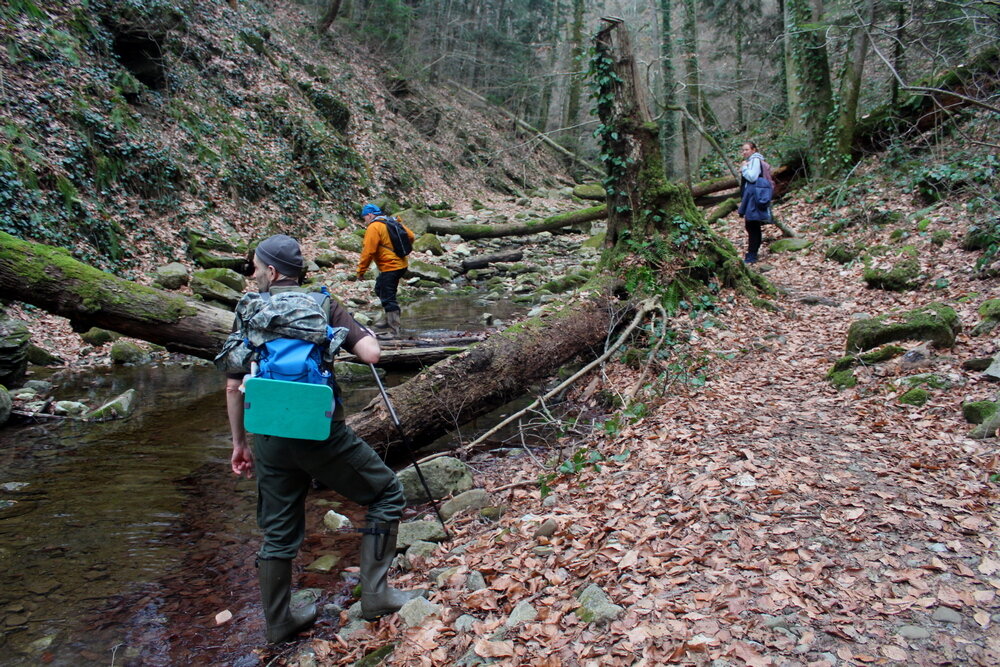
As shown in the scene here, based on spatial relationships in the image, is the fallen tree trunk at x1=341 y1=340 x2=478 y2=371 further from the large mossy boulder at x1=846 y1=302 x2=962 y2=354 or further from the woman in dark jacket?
the woman in dark jacket

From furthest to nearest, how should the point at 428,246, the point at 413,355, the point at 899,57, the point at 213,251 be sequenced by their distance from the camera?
the point at 428,246 → the point at 213,251 → the point at 899,57 → the point at 413,355

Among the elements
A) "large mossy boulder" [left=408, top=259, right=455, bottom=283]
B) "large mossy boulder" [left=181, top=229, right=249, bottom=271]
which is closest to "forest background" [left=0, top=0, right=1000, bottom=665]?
"large mossy boulder" [left=181, top=229, right=249, bottom=271]

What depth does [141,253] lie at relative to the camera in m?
10.8

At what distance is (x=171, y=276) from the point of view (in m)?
10.2

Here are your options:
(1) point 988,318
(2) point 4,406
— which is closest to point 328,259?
(2) point 4,406

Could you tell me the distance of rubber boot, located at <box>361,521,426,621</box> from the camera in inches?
129

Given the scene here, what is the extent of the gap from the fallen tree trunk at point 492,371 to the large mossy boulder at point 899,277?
3381 mm

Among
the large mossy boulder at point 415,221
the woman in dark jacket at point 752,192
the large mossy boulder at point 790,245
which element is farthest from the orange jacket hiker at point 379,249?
the large mossy boulder at point 415,221

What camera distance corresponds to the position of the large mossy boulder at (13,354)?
6.74m

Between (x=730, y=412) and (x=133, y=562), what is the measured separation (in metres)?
4.67

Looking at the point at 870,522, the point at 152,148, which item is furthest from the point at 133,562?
the point at 152,148

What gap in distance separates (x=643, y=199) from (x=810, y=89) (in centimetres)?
790

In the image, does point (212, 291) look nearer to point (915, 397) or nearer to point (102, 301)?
point (102, 301)

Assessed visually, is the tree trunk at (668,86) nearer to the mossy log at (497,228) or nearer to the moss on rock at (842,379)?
the mossy log at (497,228)
